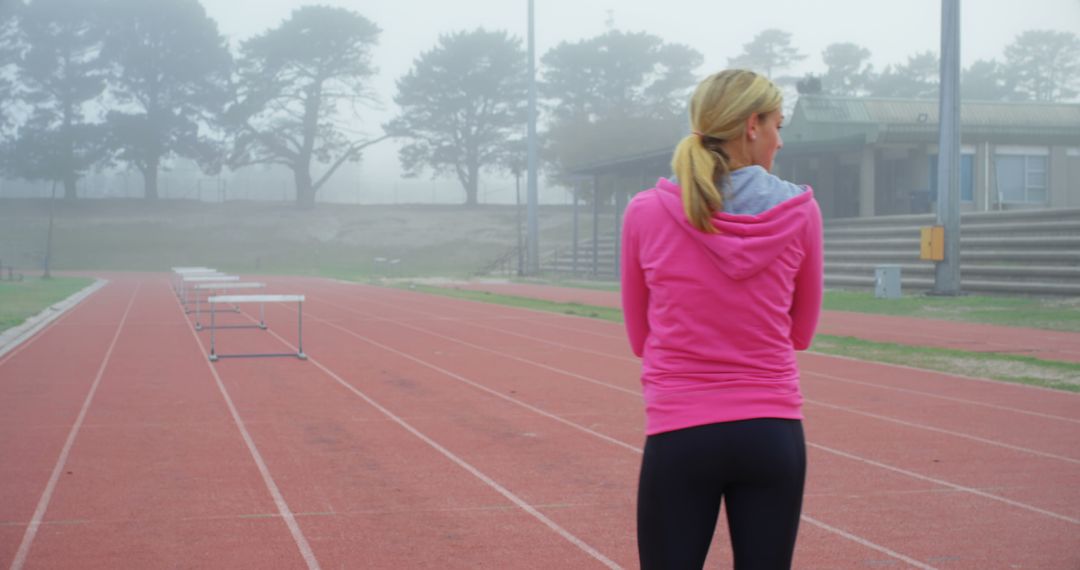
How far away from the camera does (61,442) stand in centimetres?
789

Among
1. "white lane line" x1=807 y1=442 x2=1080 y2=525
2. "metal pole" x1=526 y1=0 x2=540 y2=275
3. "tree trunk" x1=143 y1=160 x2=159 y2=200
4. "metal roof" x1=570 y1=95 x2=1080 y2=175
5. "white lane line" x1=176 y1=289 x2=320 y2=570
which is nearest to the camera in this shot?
"white lane line" x1=176 y1=289 x2=320 y2=570

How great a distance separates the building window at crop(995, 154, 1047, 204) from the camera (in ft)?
121

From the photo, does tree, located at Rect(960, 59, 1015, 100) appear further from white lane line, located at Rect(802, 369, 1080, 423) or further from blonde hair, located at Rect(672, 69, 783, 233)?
blonde hair, located at Rect(672, 69, 783, 233)

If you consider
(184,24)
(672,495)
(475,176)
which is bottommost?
(672,495)

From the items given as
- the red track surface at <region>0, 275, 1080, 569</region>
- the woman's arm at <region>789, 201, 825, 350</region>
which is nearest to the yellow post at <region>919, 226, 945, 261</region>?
the red track surface at <region>0, 275, 1080, 569</region>

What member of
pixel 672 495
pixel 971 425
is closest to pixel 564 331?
pixel 971 425

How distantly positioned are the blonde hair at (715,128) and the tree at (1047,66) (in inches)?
3411

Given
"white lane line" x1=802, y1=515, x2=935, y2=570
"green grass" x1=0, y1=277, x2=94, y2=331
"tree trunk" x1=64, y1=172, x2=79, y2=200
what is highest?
"tree trunk" x1=64, y1=172, x2=79, y2=200

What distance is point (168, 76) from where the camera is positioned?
68750 millimetres

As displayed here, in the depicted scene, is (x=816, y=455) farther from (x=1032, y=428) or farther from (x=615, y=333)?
(x=615, y=333)

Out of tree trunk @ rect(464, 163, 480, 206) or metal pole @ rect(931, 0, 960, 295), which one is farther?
tree trunk @ rect(464, 163, 480, 206)

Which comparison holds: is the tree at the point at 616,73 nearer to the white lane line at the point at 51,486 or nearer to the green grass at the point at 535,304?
the green grass at the point at 535,304

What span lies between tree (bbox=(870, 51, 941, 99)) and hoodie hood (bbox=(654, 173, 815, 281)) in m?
81.4

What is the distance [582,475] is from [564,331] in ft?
35.6
